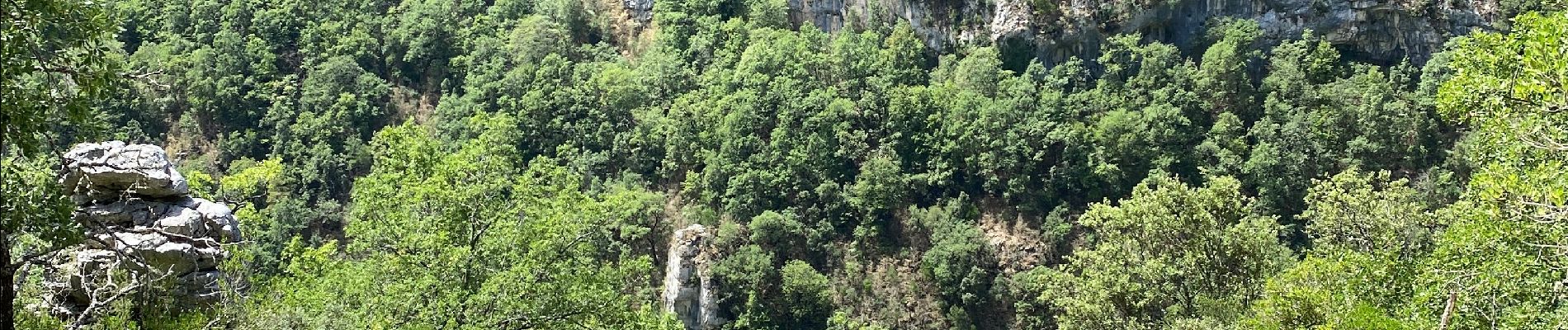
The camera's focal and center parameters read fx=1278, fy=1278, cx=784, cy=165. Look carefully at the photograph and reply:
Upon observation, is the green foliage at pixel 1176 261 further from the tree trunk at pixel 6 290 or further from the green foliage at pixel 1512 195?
the tree trunk at pixel 6 290

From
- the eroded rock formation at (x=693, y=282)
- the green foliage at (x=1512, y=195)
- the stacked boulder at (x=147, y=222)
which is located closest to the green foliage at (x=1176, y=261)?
the green foliage at (x=1512, y=195)

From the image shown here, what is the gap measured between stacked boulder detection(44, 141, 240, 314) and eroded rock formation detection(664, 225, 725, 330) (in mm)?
28617

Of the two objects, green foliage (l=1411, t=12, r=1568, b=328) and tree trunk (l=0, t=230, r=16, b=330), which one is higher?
tree trunk (l=0, t=230, r=16, b=330)

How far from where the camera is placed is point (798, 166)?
1908 inches

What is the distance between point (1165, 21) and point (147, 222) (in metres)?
39.5

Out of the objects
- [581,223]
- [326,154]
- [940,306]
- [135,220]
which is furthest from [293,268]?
[326,154]

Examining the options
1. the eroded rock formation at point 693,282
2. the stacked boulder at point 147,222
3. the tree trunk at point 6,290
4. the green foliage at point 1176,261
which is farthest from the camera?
the eroded rock formation at point 693,282

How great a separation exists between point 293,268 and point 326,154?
124 feet

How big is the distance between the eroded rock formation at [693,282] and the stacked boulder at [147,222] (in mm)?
28617

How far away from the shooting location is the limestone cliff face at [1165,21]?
44.3m

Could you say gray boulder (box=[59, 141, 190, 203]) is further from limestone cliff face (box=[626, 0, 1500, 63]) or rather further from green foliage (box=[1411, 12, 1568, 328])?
limestone cliff face (box=[626, 0, 1500, 63])

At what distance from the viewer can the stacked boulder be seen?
47.9 feet

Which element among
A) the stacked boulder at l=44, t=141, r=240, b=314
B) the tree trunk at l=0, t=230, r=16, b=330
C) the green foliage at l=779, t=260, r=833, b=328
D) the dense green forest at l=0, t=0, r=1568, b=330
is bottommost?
the green foliage at l=779, t=260, r=833, b=328

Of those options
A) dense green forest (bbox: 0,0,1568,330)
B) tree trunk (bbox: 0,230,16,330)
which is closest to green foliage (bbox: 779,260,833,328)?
dense green forest (bbox: 0,0,1568,330)
